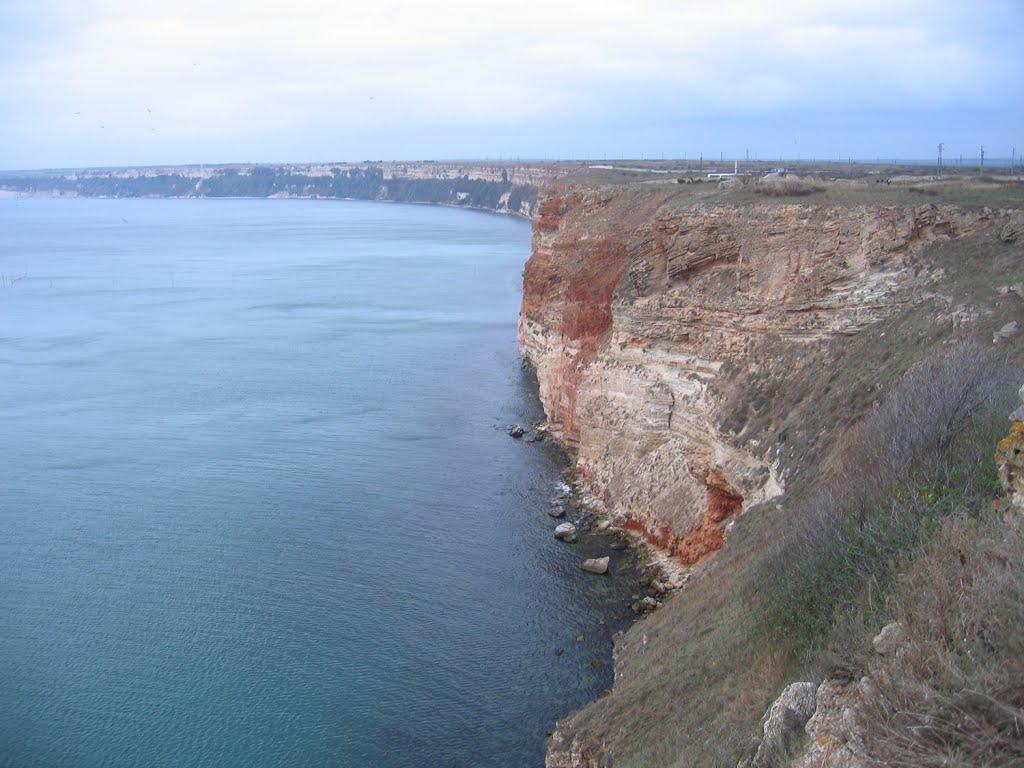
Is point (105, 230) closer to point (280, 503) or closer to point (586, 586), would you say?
point (280, 503)

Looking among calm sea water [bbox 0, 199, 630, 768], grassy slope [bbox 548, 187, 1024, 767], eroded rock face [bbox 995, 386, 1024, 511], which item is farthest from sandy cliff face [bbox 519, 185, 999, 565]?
eroded rock face [bbox 995, 386, 1024, 511]

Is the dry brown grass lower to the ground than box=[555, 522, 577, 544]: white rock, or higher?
higher

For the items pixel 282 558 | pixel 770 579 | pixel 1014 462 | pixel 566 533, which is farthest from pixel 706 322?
pixel 1014 462

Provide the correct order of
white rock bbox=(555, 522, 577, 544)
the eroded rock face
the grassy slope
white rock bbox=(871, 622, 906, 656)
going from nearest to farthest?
white rock bbox=(871, 622, 906, 656), the eroded rock face, the grassy slope, white rock bbox=(555, 522, 577, 544)

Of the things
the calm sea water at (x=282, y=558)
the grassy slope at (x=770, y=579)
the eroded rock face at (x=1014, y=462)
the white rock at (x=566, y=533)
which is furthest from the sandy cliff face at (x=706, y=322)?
the eroded rock face at (x=1014, y=462)

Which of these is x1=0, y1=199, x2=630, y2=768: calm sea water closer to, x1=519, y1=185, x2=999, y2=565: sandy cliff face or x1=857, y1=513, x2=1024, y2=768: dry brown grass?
x1=519, y1=185, x2=999, y2=565: sandy cliff face

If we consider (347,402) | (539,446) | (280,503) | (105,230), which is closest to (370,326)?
(347,402)

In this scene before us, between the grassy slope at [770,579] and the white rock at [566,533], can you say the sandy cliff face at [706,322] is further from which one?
the white rock at [566,533]
